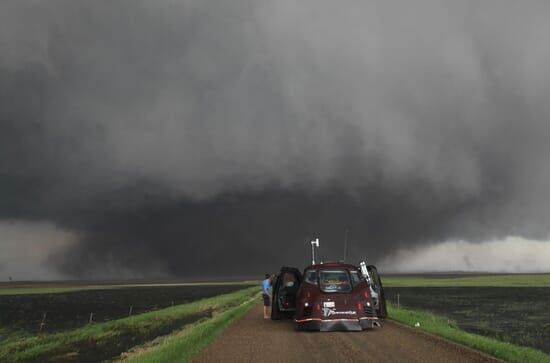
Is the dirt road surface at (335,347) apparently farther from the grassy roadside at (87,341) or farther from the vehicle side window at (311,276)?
the grassy roadside at (87,341)

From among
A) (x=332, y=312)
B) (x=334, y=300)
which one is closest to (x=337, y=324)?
(x=332, y=312)

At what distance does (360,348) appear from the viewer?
14.8 metres

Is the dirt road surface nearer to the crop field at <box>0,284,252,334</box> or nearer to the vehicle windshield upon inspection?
the vehicle windshield

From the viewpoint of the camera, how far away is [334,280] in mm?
20031

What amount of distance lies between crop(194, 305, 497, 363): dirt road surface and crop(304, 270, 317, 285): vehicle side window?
6.48 ft

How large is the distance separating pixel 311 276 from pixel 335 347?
4.98 m

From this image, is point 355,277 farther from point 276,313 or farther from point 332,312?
point 276,313

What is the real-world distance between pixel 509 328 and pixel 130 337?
24337 mm

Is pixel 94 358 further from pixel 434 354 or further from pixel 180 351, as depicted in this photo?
pixel 434 354

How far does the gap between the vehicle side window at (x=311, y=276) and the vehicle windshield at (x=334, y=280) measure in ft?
0.78

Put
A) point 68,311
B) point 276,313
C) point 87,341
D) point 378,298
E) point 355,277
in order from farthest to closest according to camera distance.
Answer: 1. point 68,311
2. point 87,341
3. point 378,298
4. point 276,313
5. point 355,277

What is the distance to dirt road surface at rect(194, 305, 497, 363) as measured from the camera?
13133 mm

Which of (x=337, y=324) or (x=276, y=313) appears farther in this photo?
(x=276, y=313)

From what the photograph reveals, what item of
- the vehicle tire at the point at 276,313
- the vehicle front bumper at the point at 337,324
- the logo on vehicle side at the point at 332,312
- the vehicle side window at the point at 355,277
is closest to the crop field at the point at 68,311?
the vehicle tire at the point at 276,313
